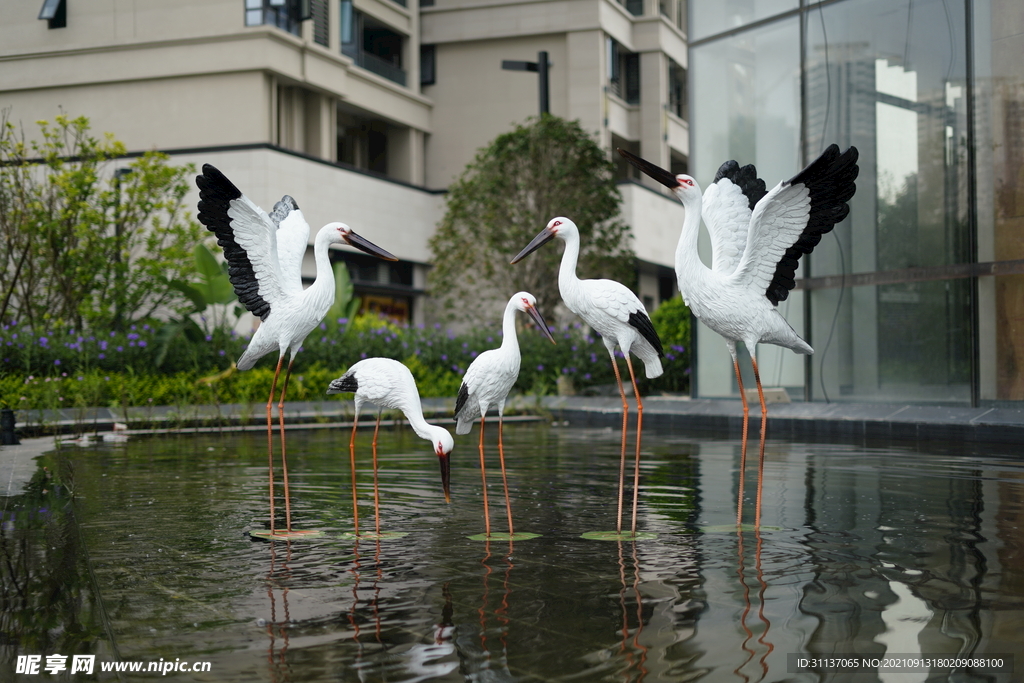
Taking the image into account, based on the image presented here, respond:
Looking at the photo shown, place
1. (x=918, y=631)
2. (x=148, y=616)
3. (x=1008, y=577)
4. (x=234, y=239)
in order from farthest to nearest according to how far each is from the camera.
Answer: (x=234, y=239), (x=1008, y=577), (x=148, y=616), (x=918, y=631)

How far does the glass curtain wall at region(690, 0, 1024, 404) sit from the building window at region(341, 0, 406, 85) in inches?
556

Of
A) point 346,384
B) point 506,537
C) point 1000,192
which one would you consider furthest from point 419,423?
point 1000,192

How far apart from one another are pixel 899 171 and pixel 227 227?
457 inches

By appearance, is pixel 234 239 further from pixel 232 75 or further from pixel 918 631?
pixel 232 75

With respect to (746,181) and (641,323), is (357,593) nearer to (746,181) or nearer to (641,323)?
(641,323)

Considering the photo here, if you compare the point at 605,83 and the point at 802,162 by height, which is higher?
the point at 605,83

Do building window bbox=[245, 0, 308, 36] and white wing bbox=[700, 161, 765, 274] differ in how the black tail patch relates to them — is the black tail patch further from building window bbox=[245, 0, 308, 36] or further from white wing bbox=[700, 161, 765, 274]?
building window bbox=[245, 0, 308, 36]

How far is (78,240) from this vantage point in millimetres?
17328

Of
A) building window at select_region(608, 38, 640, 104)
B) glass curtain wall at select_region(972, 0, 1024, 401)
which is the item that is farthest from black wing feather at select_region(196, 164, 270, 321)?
building window at select_region(608, 38, 640, 104)

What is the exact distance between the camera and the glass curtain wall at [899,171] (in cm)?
1357

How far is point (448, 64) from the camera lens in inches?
1270

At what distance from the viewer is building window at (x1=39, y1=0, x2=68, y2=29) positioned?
24.5 meters

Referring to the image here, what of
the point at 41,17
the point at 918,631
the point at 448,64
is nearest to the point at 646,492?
the point at 918,631

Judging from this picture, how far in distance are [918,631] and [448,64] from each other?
30.5 meters
